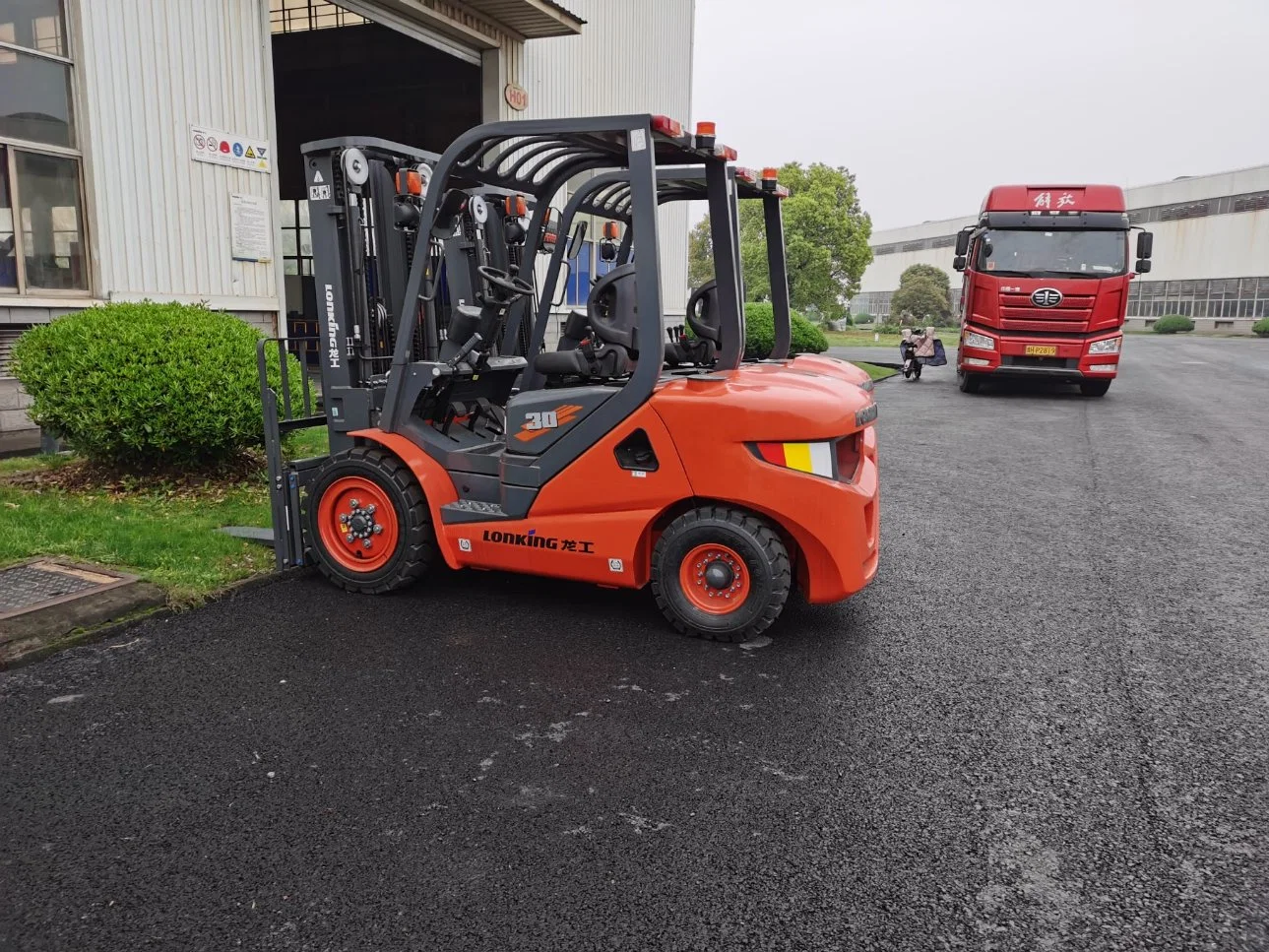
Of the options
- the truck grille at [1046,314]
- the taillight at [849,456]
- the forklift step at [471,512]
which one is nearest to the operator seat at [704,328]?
the taillight at [849,456]

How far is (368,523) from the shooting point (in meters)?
5.52

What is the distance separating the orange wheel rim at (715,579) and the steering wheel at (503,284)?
5.82 ft

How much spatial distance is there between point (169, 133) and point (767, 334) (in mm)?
12835

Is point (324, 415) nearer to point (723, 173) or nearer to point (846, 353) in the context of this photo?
point (723, 173)

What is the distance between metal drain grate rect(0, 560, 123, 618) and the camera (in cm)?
481

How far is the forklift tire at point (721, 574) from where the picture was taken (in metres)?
Result: 4.69

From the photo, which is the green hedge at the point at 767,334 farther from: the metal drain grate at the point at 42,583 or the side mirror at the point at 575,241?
the metal drain grate at the point at 42,583

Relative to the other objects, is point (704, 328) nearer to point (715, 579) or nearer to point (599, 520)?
point (599, 520)

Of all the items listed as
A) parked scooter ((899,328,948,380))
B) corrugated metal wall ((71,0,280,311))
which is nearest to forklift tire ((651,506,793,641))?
corrugated metal wall ((71,0,280,311))

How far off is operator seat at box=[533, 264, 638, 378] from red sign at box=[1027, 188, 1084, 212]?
14232mm

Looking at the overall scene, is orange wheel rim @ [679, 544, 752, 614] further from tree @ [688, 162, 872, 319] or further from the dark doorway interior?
tree @ [688, 162, 872, 319]

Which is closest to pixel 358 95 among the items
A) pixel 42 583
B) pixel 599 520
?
pixel 42 583

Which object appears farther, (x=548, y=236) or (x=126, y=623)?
(x=548, y=236)

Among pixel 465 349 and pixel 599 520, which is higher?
pixel 465 349
